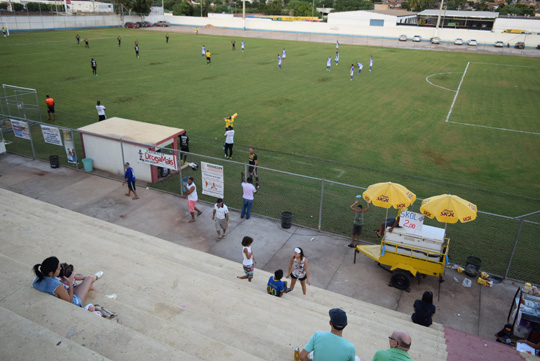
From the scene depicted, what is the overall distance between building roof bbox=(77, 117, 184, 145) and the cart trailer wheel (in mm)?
10441

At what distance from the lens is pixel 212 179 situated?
1448cm

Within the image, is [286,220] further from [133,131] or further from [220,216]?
[133,131]

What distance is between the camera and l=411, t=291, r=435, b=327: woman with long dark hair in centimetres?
866

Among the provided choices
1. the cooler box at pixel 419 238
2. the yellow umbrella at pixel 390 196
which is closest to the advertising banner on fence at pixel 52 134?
the yellow umbrella at pixel 390 196

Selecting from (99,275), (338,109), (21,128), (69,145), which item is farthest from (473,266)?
(21,128)

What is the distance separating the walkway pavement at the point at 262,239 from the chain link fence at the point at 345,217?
0.67m

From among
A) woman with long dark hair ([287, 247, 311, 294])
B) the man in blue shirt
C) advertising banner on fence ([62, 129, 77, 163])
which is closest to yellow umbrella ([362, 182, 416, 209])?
woman with long dark hair ([287, 247, 311, 294])

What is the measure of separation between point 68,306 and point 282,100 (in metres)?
25.0

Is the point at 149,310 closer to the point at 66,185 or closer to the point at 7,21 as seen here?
the point at 66,185

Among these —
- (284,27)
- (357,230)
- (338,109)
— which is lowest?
(357,230)

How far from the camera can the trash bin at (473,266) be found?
1102 centimetres

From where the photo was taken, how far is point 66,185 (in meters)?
16.2

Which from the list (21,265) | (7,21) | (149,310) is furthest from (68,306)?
(7,21)

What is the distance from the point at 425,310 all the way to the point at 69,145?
1562cm
